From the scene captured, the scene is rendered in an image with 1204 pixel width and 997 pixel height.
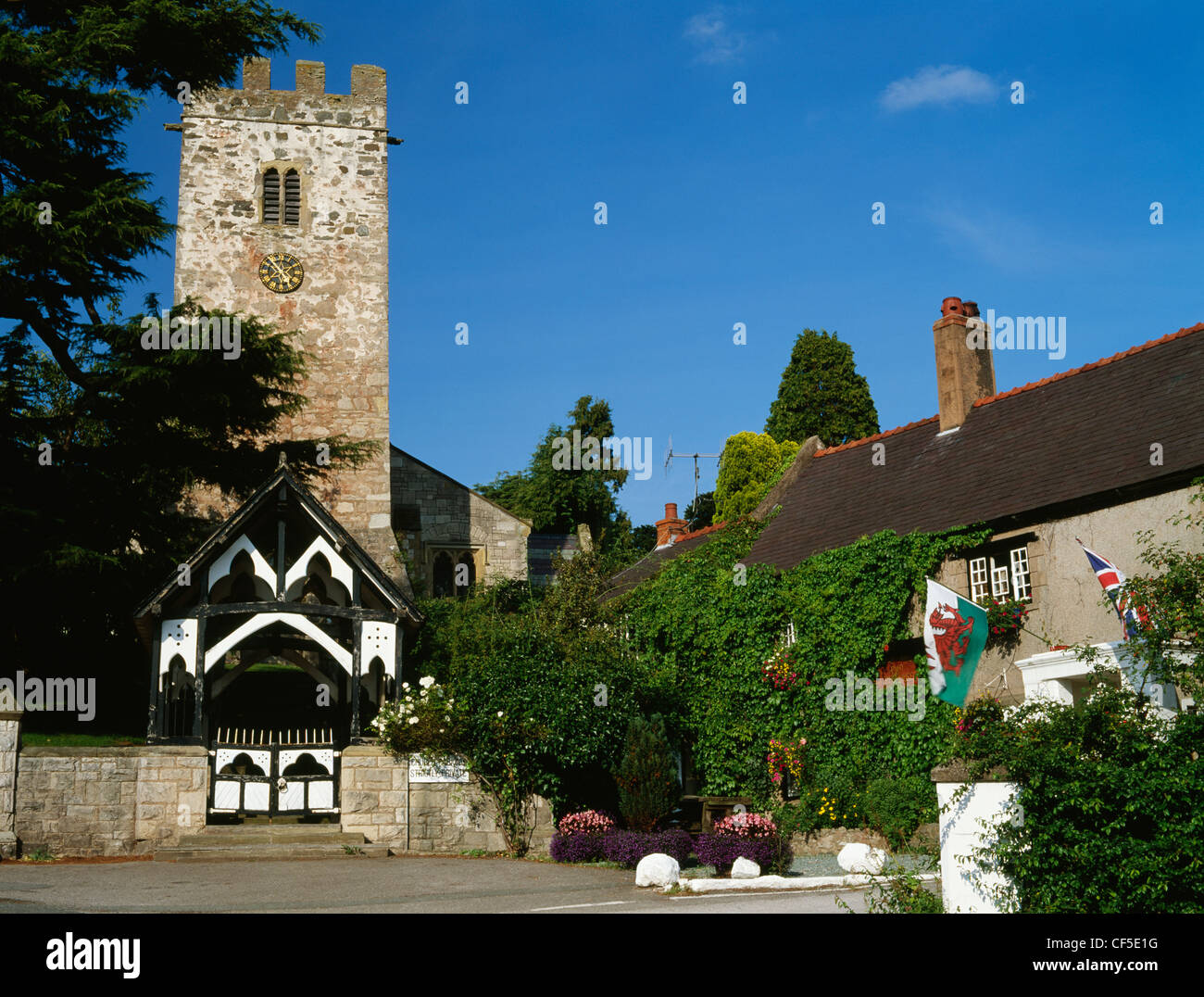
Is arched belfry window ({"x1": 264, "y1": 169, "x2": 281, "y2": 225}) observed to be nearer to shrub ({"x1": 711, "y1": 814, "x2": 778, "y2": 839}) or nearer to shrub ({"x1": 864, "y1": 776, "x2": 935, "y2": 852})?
shrub ({"x1": 864, "y1": 776, "x2": 935, "y2": 852})

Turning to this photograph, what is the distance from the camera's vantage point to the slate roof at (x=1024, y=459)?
18.5 metres

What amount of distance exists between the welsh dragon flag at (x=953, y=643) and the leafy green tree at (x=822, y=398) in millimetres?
27685

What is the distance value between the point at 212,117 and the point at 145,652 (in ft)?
48.1

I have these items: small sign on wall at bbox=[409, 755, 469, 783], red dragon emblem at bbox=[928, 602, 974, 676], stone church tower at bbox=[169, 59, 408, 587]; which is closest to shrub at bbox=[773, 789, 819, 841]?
small sign on wall at bbox=[409, 755, 469, 783]

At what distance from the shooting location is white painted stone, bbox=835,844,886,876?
1354cm

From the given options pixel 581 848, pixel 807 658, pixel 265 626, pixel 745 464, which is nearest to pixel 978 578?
pixel 807 658

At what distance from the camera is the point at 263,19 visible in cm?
2298

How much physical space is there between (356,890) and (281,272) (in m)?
19.2

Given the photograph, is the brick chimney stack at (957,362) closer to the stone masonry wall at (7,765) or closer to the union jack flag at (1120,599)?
the union jack flag at (1120,599)

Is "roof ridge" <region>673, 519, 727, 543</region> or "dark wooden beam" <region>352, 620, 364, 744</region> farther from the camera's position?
"roof ridge" <region>673, 519, 727, 543</region>

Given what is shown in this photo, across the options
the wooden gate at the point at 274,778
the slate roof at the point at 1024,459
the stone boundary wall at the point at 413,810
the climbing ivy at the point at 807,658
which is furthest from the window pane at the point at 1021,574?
the wooden gate at the point at 274,778

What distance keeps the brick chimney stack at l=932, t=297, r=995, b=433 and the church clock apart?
49.5ft

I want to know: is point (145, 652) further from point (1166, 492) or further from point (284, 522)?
point (1166, 492)
